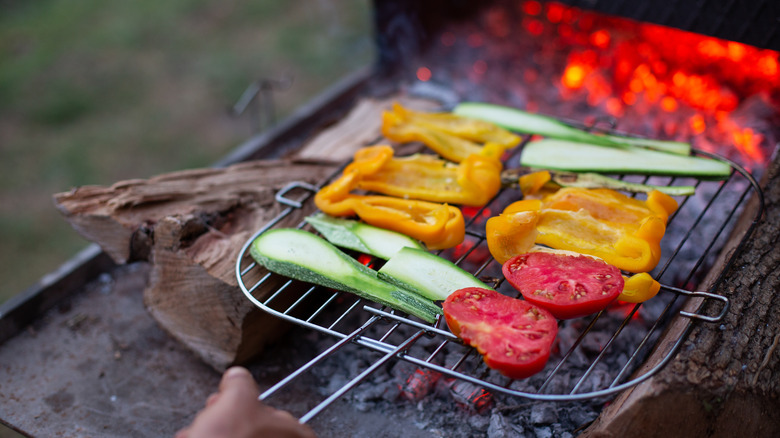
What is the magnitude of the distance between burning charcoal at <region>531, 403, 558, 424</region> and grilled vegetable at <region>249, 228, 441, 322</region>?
0.78m

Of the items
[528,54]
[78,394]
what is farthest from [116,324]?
[528,54]

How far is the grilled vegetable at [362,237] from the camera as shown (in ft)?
8.55

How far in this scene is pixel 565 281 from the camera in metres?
2.18

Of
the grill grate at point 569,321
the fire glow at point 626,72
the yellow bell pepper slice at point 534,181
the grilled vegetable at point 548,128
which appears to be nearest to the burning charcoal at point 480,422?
the grill grate at point 569,321

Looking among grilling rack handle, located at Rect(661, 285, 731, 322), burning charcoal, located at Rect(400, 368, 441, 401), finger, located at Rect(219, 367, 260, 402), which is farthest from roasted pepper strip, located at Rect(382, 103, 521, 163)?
finger, located at Rect(219, 367, 260, 402)

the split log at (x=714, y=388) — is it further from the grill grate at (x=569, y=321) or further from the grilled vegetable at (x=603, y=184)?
the grilled vegetable at (x=603, y=184)

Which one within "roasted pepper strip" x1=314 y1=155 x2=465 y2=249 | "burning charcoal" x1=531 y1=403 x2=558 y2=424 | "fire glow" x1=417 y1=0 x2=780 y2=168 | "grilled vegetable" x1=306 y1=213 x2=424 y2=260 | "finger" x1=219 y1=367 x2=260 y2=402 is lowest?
"burning charcoal" x1=531 y1=403 x2=558 y2=424

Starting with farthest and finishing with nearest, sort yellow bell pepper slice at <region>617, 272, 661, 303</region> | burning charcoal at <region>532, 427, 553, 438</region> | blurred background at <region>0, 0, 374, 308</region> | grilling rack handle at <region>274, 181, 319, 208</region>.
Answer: blurred background at <region>0, 0, 374, 308</region> < grilling rack handle at <region>274, 181, 319, 208</region> < burning charcoal at <region>532, 427, 553, 438</region> < yellow bell pepper slice at <region>617, 272, 661, 303</region>

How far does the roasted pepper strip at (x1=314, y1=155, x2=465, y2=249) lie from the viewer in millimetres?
2607

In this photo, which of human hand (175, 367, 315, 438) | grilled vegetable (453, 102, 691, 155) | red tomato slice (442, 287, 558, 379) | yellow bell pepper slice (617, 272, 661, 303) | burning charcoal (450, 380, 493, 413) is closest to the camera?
human hand (175, 367, 315, 438)

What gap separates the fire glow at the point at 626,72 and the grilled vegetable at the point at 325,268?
9.15 feet

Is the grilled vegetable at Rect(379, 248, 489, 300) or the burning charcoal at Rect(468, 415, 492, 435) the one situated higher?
the grilled vegetable at Rect(379, 248, 489, 300)

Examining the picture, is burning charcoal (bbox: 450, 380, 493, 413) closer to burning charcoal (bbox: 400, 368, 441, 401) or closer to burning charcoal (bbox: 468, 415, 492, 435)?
burning charcoal (bbox: 468, 415, 492, 435)

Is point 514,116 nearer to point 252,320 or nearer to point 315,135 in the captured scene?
point 315,135
